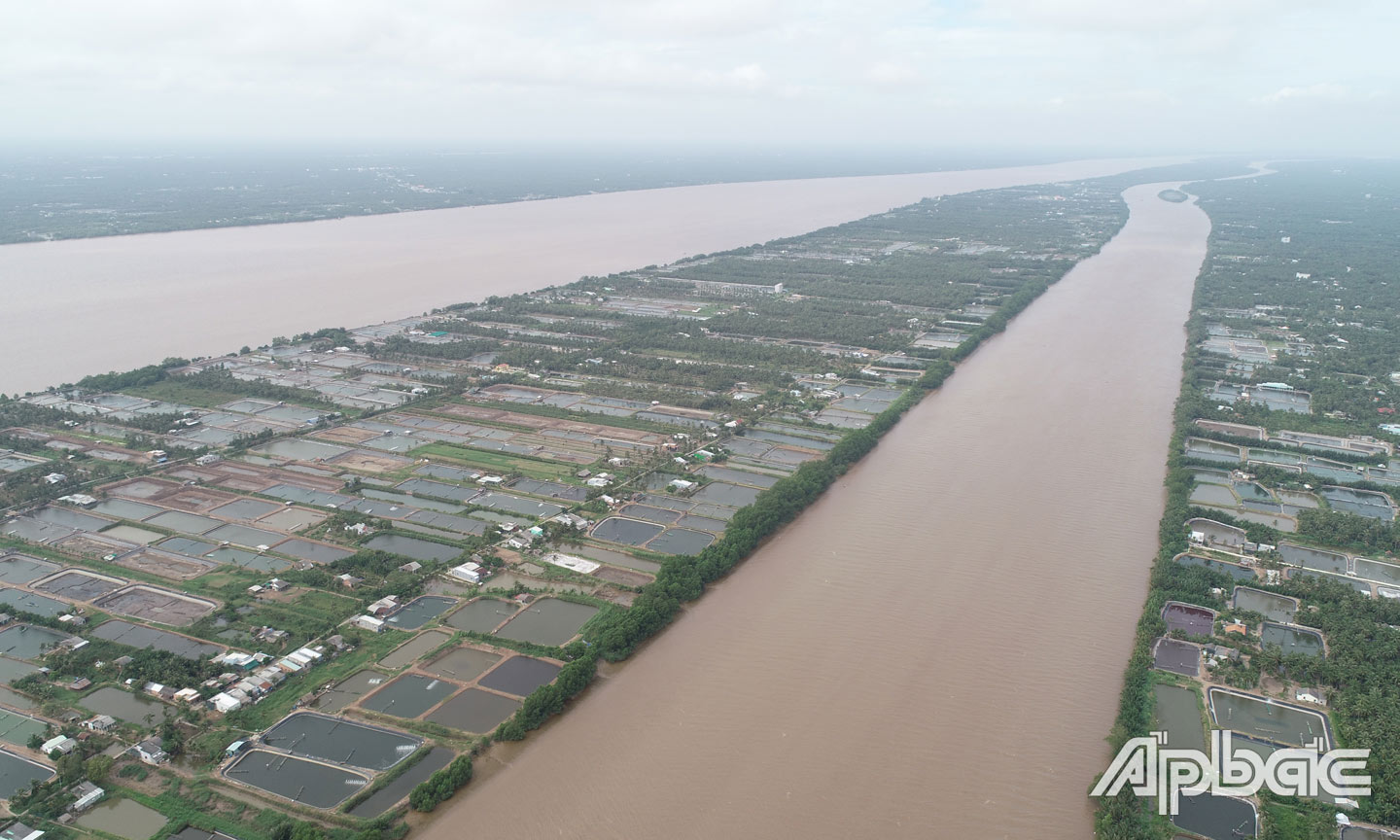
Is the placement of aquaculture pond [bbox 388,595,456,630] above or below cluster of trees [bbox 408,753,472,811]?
above

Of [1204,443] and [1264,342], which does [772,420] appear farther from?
[1264,342]

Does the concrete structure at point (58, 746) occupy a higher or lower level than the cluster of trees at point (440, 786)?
higher

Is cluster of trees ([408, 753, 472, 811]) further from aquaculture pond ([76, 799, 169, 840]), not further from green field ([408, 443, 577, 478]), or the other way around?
green field ([408, 443, 577, 478])

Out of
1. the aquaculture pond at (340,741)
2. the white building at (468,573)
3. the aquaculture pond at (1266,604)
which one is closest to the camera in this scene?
the aquaculture pond at (340,741)

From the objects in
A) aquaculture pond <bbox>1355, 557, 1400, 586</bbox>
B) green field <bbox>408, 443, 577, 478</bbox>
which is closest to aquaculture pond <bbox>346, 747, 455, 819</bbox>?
green field <bbox>408, 443, 577, 478</bbox>

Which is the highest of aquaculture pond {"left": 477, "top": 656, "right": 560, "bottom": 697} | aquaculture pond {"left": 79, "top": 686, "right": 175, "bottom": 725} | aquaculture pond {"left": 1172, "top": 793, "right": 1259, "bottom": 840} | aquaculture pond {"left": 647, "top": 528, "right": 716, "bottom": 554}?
aquaculture pond {"left": 647, "top": 528, "right": 716, "bottom": 554}

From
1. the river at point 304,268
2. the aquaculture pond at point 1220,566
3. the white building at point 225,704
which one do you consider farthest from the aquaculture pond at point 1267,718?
the river at point 304,268

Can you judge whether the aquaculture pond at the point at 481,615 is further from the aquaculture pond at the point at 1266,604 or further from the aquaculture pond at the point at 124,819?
the aquaculture pond at the point at 1266,604
